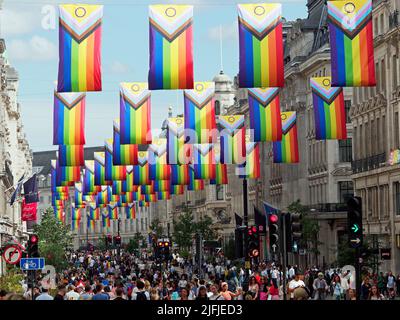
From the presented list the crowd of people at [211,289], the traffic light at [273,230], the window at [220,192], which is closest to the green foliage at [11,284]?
the crowd of people at [211,289]

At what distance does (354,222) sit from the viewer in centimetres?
2389

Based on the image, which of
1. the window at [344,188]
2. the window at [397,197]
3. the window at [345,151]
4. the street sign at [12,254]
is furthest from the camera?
the window at [345,151]

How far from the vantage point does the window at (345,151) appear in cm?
9056

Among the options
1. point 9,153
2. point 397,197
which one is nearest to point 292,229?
point 397,197

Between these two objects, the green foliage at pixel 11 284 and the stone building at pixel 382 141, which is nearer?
the green foliage at pixel 11 284

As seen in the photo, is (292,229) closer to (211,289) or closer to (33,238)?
(211,289)

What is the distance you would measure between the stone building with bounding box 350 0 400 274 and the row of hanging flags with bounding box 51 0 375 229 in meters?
11.5

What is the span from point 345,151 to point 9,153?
110ft

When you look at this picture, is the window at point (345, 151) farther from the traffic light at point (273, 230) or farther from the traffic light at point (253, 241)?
the traffic light at point (273, 230)

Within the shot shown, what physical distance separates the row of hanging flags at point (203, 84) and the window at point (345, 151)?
31046 mm

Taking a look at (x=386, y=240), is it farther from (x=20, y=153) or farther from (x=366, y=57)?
(x=20, y=153)

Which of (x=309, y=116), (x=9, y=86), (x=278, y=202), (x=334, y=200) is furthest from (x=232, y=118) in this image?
(x=9, y=86)

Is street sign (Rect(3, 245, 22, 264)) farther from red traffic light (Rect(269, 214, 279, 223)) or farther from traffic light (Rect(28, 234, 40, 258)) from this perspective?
red traffic light (Rect(269, 214, 279, 223))

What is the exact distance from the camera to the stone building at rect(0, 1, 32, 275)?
304 ft
